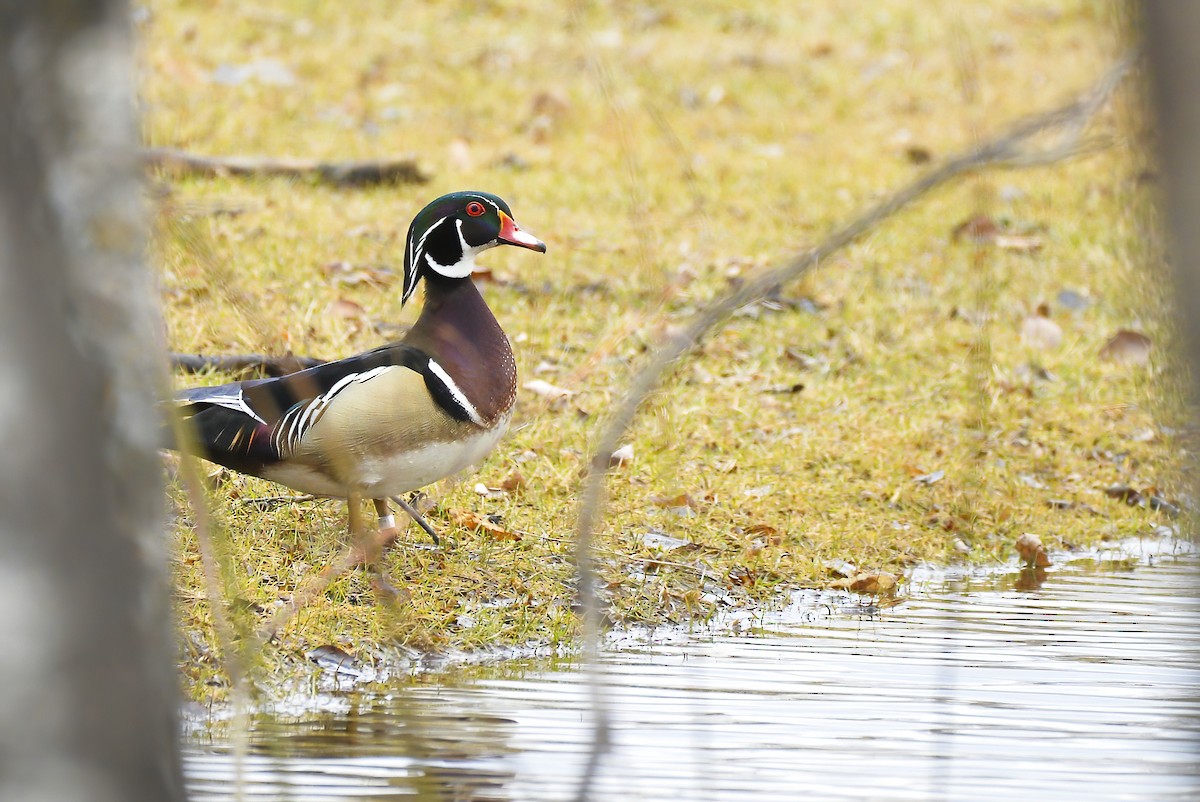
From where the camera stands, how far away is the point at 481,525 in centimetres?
421

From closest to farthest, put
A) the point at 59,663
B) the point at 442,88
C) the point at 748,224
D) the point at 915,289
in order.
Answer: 1. the point at 59,663
2. the point at 915,289
3. the point at 748,224
4. the point at 442,88

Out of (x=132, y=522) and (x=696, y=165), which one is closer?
(x=132, y=522)

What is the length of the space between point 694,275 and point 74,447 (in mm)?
4577

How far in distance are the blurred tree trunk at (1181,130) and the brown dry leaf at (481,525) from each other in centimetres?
299

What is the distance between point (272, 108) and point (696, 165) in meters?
2.32

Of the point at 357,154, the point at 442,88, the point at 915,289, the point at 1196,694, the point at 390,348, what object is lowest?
the point at 1196,694

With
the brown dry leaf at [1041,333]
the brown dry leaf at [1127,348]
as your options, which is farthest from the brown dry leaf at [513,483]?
the brown dry leaf at [1127,348]

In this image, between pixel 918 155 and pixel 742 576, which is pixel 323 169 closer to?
pixel 918 155

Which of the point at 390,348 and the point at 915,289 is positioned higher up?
the point at 915,289

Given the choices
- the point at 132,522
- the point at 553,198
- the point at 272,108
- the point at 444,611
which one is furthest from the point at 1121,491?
the point at 272,108

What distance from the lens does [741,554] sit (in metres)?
4.33

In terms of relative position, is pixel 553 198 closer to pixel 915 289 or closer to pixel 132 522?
pixel 915 289

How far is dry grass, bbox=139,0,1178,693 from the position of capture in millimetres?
3816

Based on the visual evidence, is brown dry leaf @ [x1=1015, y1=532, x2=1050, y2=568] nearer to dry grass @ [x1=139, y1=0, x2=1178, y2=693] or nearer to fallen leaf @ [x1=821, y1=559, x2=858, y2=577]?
dry grass @ [x1=139, y1=0, x2=1178, y2=693]
